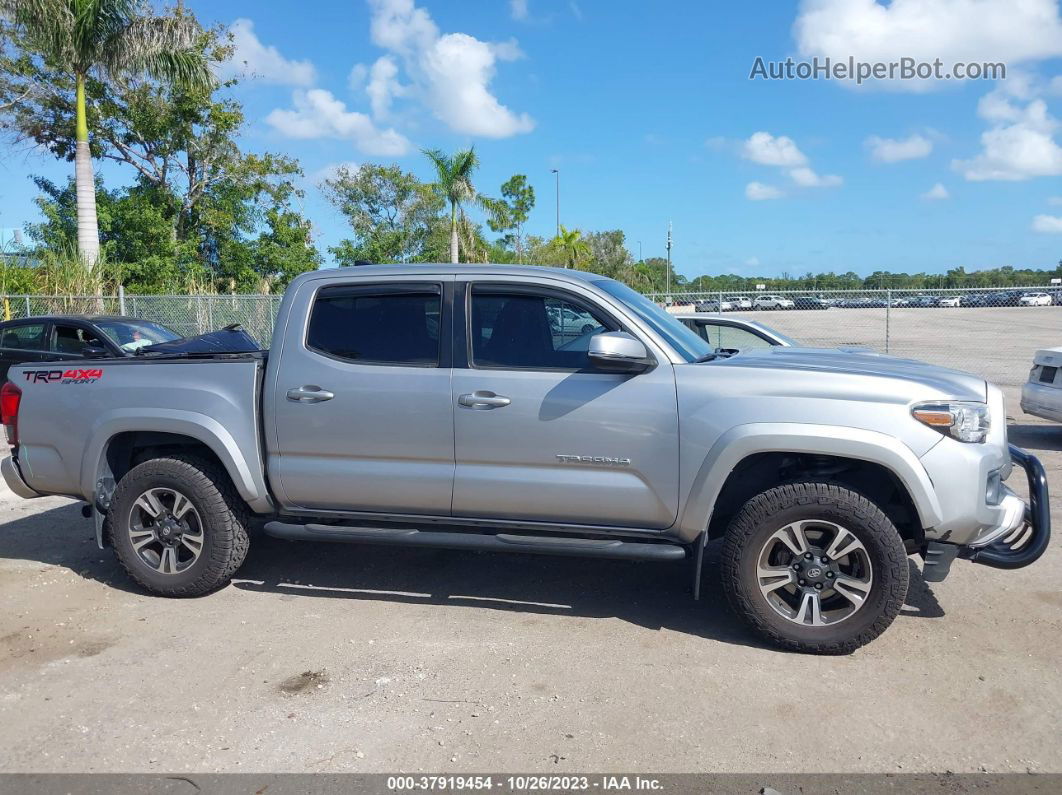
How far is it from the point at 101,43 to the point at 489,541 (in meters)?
19.7

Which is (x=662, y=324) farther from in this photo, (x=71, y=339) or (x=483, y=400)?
(x=71, y=339)

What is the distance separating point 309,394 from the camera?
192 inches

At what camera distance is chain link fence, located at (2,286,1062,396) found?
16578 millimetres

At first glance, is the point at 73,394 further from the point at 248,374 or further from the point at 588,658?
the point at 588,658

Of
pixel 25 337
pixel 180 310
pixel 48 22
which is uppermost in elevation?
pixel 48 22

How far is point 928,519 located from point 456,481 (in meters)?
2.37

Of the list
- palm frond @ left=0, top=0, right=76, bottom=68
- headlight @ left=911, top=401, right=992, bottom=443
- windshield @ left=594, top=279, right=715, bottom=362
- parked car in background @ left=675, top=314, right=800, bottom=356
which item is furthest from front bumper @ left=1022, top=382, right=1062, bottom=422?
palm frond @ left=0, top=0, right=76, bottom=68

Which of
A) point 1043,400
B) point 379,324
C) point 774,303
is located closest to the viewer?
point 379,324

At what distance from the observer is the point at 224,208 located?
102 feet

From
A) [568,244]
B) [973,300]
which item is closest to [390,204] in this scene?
[568,244]

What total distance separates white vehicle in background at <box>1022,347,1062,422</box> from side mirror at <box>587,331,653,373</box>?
7.01 m

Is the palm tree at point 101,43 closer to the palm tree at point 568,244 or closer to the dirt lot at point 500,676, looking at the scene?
the dirt lot at point 500,676

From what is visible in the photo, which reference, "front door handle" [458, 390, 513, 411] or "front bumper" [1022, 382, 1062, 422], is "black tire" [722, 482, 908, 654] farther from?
"front bumper" [1022, 382, 1062, 422]

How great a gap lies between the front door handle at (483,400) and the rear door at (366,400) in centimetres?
10
